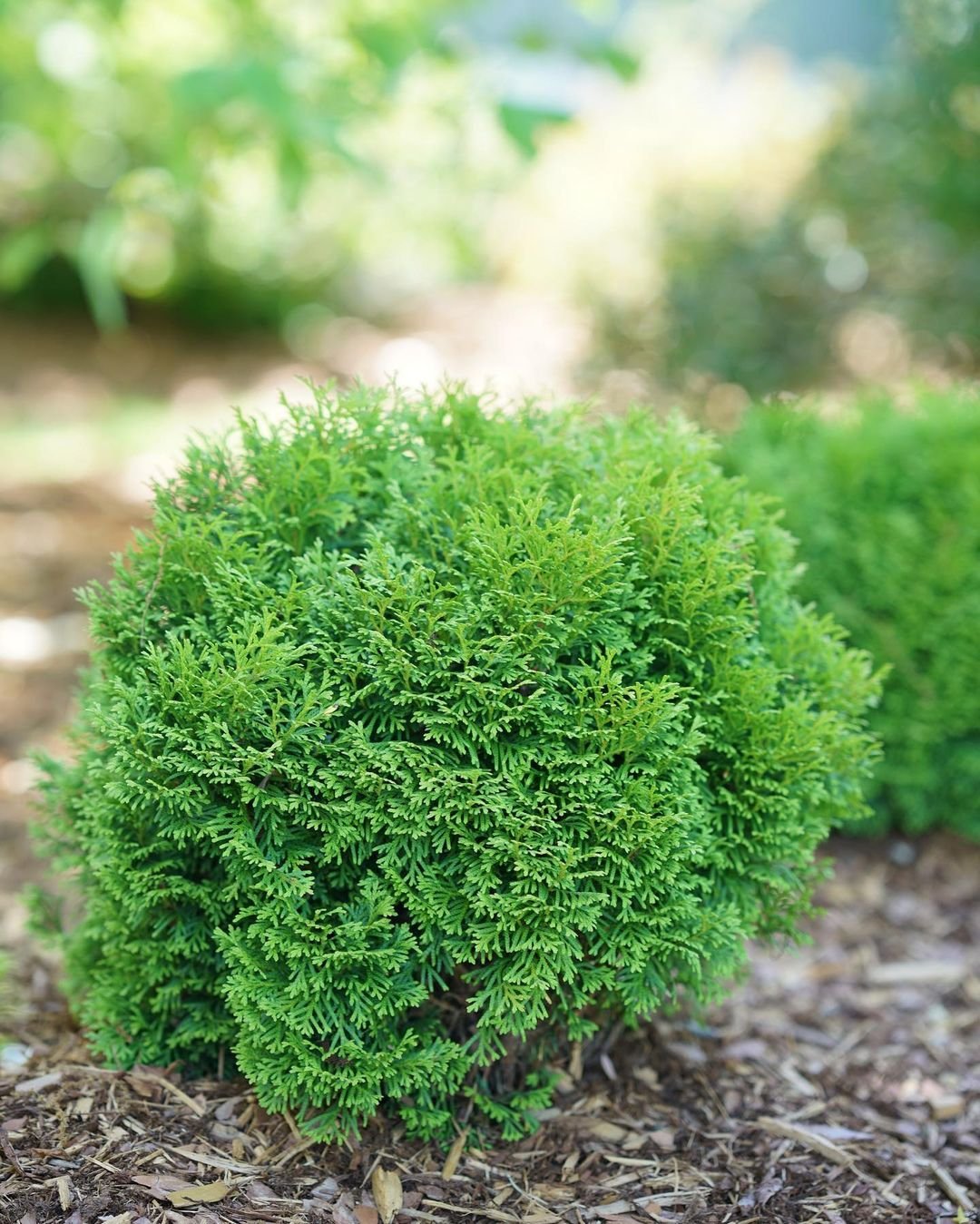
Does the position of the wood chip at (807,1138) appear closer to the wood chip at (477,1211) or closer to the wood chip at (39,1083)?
the wood chip at (477,1211)

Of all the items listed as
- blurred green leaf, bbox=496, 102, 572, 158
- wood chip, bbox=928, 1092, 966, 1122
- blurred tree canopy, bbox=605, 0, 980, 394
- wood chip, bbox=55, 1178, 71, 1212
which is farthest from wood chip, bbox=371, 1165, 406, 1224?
blurred tree canopy, bbox=605, 0, 980, 394

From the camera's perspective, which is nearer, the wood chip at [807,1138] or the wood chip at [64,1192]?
the wood chip at [64,1192]

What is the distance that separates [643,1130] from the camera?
2459 mm

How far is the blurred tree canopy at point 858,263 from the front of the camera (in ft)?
22.1

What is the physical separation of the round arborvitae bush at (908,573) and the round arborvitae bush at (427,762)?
1.46 metres

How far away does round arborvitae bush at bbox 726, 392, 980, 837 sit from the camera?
3732 mm

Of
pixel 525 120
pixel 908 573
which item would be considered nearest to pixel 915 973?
pixel 908 573

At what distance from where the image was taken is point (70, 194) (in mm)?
8625

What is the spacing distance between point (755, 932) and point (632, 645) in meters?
0.71

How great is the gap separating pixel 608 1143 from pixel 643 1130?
104mm

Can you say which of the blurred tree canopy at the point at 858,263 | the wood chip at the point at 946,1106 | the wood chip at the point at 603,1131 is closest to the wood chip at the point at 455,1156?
the wood chip at the point at 603,1131

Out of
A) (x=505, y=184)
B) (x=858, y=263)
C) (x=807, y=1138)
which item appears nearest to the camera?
(x=807, y=1138)

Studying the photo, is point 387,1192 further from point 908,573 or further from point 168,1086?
point 908,573

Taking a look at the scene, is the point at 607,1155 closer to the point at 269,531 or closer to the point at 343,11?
the point at 269,531
